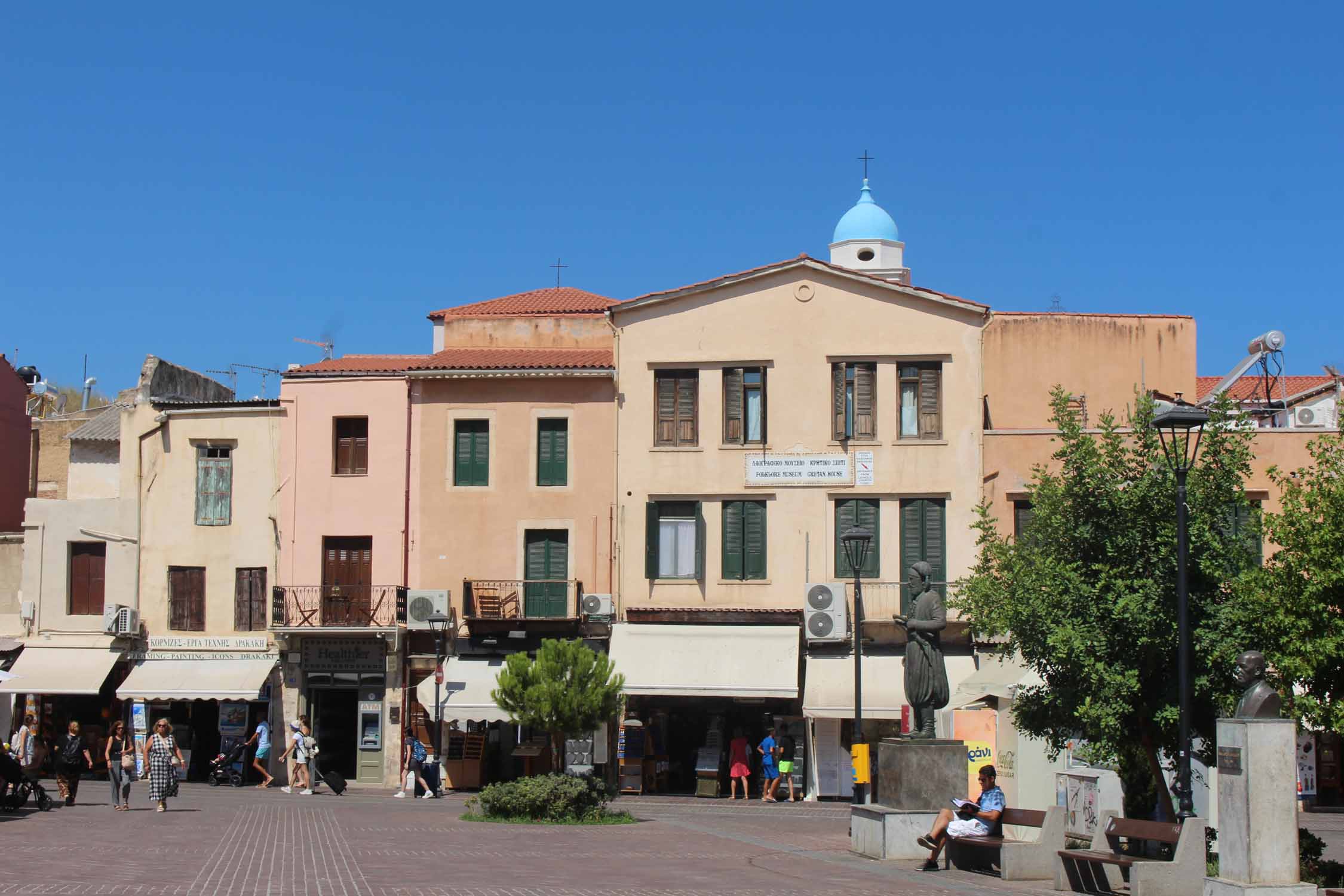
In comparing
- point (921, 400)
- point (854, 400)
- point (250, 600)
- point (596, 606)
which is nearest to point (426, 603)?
point (596, 606)

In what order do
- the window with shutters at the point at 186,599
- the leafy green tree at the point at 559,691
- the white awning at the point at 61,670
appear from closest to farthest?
1. the leafy green tree at the point at 559,691
2. the white awning at the point at 61,670
3. the window with shutters at the point at 186,599

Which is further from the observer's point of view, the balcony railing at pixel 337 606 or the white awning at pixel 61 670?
the white awning at pixel 61 670

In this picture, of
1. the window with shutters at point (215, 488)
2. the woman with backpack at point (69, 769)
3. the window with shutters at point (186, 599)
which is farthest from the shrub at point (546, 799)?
the window with shutters at point (215, 488)

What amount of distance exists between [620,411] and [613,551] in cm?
319

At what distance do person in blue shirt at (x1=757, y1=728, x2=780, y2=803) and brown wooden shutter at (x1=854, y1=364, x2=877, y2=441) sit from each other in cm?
706

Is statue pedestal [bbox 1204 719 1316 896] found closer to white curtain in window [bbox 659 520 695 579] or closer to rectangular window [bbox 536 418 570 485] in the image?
white curtain in window [bbox 659 520 695 579]

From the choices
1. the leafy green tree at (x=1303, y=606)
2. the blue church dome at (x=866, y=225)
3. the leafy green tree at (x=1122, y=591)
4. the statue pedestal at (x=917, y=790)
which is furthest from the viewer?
the blue church dome at (x=866, y=225)

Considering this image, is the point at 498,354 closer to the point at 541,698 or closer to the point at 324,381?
the point at 324,381

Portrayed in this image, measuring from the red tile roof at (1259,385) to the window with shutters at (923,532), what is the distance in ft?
31.5

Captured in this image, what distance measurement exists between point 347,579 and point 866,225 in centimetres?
2405

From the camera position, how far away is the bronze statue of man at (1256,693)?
14633 mm

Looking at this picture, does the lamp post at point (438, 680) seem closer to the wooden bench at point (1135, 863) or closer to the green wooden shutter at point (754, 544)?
the green wooden shutter at point (754, 544)

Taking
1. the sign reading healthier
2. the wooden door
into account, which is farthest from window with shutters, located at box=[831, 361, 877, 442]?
the wooden door

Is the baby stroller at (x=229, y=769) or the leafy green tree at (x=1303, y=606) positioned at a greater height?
the leafy green tree at (x=1303, y=606)
